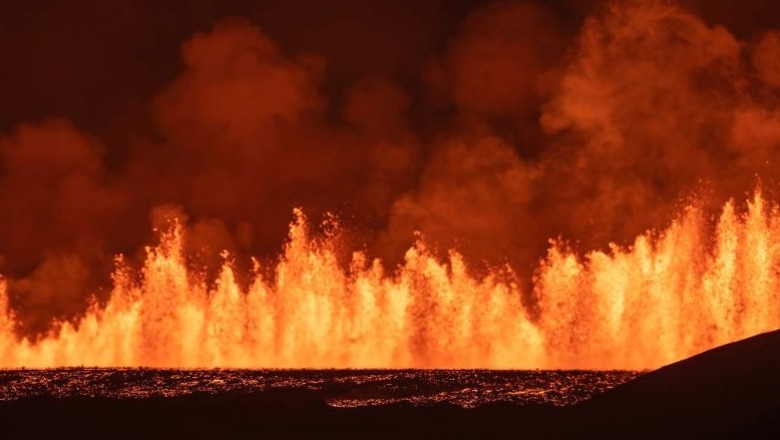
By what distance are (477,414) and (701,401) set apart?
25773mm

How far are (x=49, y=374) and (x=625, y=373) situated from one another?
5836 centimetres

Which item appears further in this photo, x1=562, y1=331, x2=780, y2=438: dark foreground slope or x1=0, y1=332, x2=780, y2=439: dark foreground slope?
x1=0, y1=332, x2=780, y2=439: dark foreground slope

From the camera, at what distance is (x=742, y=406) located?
86.1ft

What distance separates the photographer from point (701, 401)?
28.2m

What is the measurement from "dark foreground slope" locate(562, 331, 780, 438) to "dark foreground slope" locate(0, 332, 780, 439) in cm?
4

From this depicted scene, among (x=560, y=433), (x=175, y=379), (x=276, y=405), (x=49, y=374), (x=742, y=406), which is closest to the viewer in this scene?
(x=742, y=406)

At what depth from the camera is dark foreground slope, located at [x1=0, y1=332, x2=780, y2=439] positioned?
2712 centimetres

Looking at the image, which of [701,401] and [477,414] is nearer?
[701,401]

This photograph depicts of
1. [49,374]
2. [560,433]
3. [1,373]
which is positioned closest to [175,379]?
[49,374]

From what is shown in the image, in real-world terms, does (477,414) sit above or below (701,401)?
above

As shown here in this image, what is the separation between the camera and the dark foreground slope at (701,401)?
25656mm

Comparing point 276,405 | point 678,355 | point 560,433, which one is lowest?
point 560,433

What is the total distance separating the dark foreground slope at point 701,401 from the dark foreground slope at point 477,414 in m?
0.04

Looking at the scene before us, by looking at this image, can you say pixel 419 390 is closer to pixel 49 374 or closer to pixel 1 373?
pixel 49 374
